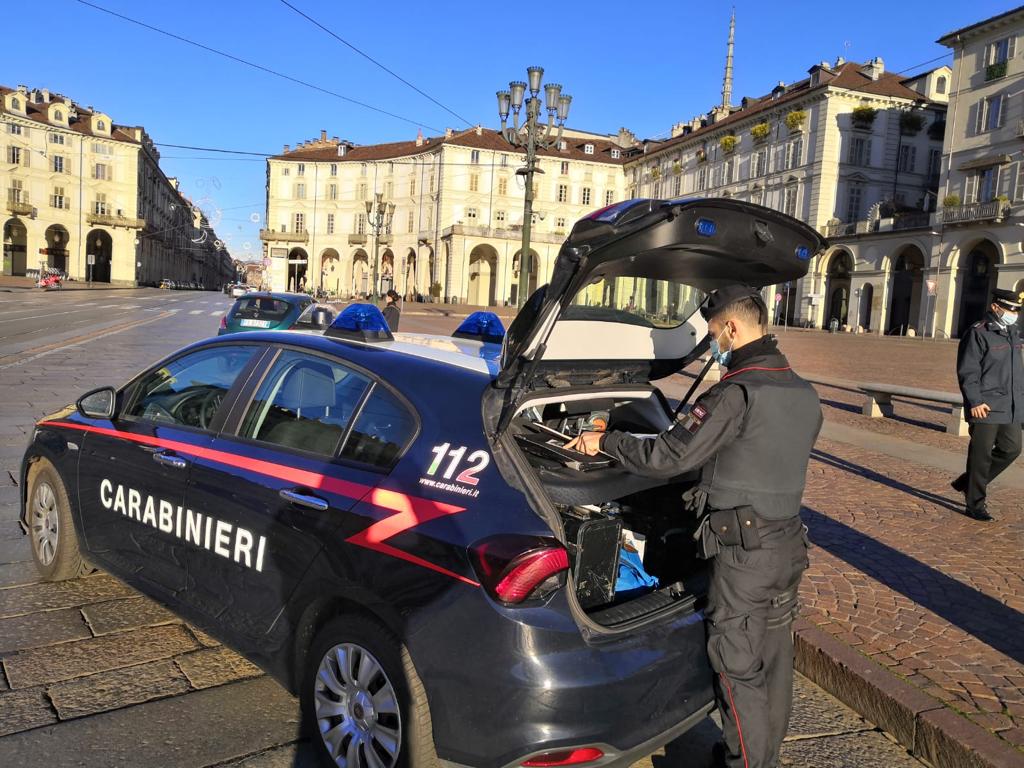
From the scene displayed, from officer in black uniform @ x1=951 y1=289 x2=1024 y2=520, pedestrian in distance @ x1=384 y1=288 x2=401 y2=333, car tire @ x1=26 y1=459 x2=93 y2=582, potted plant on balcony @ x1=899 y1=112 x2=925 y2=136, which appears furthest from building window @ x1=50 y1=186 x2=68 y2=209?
officer in black uniform @ x1=951 y1=289 x2=1024 y2=520

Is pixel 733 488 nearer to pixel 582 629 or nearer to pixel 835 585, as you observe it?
pixel 582 629

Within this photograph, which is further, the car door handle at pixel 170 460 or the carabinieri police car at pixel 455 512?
the car door handle at pixel 170 460

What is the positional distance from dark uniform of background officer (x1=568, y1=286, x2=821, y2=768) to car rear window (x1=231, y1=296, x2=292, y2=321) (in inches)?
539

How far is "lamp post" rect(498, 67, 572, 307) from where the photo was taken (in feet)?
53.5

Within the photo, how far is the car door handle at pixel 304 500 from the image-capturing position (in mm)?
2564

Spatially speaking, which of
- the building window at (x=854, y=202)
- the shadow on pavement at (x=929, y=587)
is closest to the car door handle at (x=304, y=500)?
the shadow on pavement at (x=929, y=587)

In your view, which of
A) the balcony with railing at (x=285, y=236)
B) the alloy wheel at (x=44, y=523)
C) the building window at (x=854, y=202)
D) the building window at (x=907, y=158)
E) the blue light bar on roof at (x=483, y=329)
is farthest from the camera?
the balcony with railing at (x=285, y=236)

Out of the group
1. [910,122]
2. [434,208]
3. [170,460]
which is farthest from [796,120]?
[170,460]

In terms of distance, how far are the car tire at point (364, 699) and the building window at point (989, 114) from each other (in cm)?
5057

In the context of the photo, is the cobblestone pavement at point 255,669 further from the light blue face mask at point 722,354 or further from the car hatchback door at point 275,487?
the light blue face mask at point 722,354

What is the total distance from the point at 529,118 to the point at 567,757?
16.2 metres

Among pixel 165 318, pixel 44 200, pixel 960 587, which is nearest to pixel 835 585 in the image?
pixel 960 587

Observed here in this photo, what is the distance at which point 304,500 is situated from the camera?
2609 millimetres

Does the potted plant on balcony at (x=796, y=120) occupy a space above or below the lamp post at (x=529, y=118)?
above
